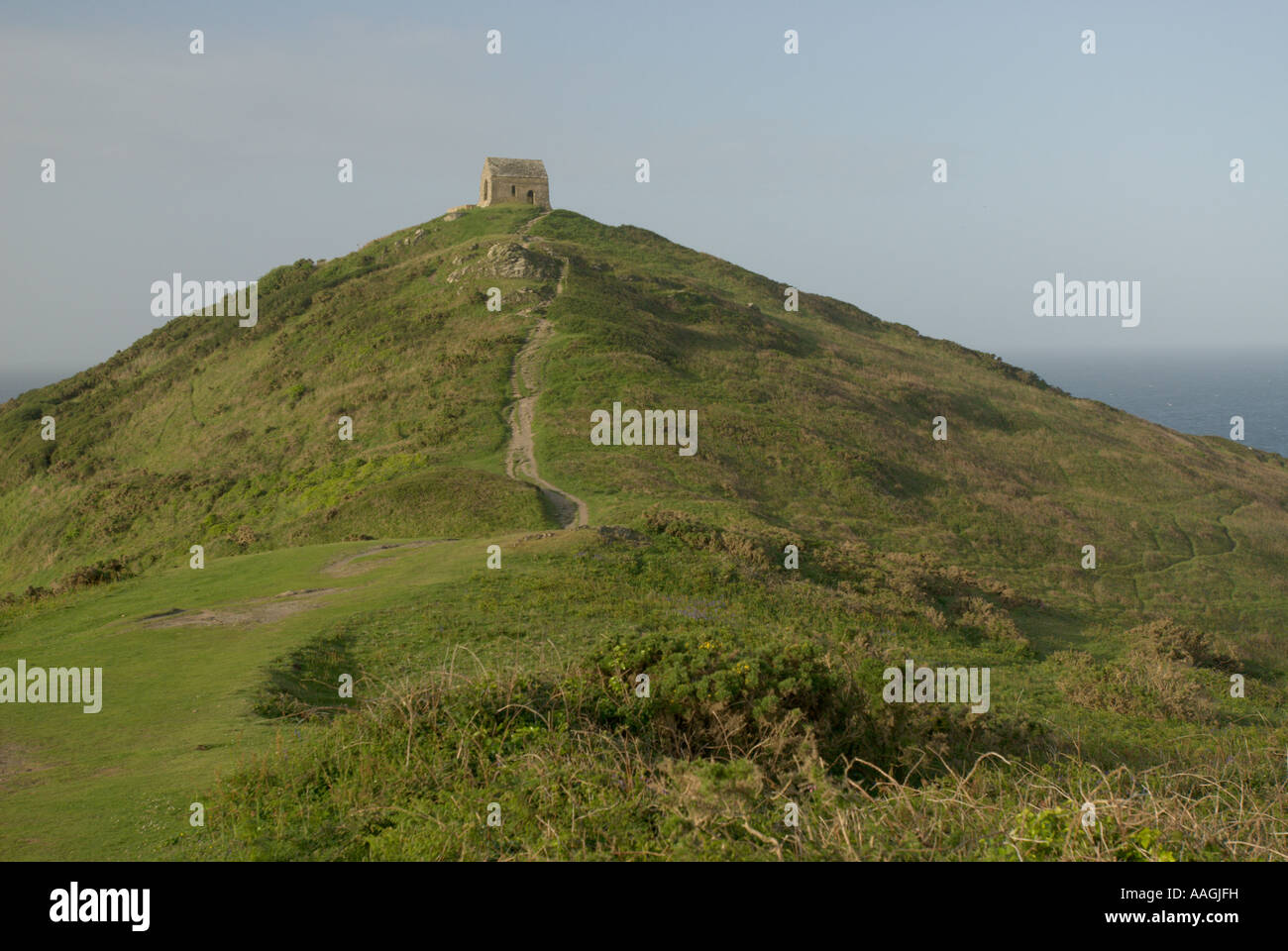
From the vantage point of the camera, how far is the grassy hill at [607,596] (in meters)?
7.48

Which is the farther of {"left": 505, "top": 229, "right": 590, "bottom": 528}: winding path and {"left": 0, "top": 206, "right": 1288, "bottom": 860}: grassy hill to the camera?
{"left": 505, "top": 229, "right": 590, "bottom": 528}: winding path

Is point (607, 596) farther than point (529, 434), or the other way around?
point (529, 434)

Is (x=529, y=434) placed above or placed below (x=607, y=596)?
above

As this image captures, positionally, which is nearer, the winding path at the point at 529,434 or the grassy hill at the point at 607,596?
the grassy hill at the point at 607,596

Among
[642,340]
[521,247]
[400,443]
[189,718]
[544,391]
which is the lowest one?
[189,718]

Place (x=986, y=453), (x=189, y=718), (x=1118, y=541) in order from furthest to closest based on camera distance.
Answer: (x=986, y=453) < (x=1118, y=541) < (x=189, y=718)

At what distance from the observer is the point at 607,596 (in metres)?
17.9

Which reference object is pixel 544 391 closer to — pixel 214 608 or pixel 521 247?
pixel 521 247

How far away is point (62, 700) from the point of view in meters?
11.6

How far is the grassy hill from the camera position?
7.48m

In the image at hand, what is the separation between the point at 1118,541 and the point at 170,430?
5006 centimetres
